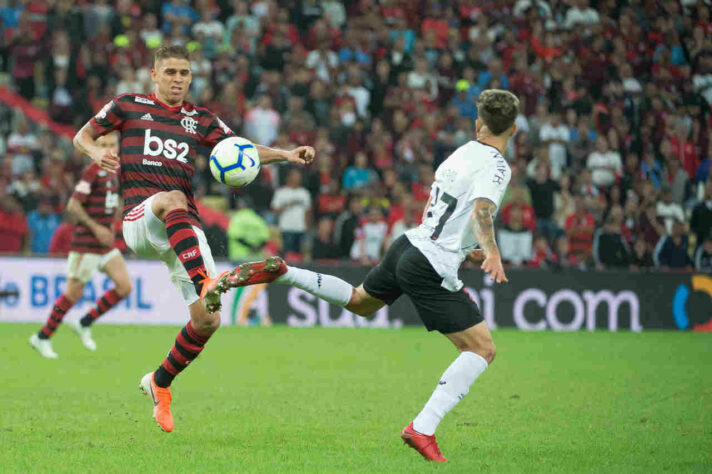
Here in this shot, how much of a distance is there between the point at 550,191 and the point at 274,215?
15.2 ft

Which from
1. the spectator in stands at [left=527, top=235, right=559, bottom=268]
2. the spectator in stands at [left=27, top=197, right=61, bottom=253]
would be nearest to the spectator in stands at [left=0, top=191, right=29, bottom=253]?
the spectator in stands at [left=27, top=197, right=61, bottom=253]

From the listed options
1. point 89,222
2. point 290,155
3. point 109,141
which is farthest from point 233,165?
point 89,222

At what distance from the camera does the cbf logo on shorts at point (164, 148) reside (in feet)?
23.6

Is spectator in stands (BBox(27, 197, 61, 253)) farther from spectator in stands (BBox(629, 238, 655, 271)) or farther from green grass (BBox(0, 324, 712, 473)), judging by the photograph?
spectator in stands (BBox(629, 238, 655, 271))

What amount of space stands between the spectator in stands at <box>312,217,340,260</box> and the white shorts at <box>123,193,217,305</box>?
985 centimetres

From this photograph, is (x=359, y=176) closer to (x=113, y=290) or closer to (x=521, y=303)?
(x=521, y=303)

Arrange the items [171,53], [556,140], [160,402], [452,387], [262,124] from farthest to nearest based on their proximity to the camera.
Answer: [556,140] → [262,124] → [171,53] → [160,402] → [452,387]

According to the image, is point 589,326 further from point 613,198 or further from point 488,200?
point 488,200

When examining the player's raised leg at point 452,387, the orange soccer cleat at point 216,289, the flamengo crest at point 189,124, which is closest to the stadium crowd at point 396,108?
the flamengo crest at point 189,124

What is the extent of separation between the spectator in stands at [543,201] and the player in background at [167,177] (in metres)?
10.7

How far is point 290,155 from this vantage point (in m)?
7.40

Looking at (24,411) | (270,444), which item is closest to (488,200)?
(270,444)

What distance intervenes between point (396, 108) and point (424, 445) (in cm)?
1389

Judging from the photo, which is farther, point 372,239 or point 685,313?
point 372,239
